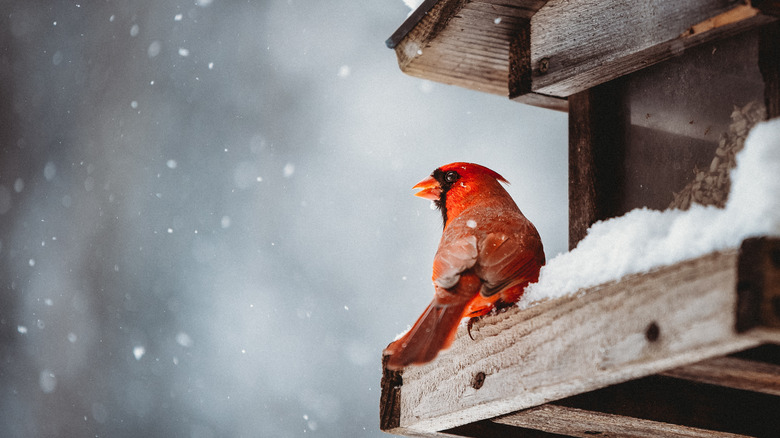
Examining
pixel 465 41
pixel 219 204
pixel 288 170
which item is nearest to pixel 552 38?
pixel 465 41

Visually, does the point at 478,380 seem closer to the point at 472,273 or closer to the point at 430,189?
the point at 472,273

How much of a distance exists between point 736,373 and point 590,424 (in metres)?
0.51

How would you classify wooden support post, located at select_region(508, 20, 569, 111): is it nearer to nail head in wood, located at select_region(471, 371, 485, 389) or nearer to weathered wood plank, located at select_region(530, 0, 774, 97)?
weathered wood plank, located at select_region(530, 0, 774, 97)

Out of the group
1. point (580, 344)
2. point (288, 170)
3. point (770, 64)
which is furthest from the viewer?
point (288, 170)

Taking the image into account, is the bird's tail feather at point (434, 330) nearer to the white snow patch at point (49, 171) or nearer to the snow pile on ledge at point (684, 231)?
the snow pile on ledge at point (684, 231)

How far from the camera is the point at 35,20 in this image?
6.62 metres

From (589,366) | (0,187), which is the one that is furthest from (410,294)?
(0,187)

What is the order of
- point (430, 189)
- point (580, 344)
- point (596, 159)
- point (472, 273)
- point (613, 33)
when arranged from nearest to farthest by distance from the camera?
1. point (580, 344)
2. point (472, 273)
3. point (613, 33)
4. point (596, 159)
5. point (430, 189)

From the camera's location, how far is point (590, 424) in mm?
1448

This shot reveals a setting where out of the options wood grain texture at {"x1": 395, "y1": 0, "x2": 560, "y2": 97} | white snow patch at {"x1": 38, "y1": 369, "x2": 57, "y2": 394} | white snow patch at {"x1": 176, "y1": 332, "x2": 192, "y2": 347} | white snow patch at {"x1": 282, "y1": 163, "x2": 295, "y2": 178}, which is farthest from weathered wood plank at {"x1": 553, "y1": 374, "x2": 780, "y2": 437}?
white snow patch at {"x1": 38, "y1": 369, "x2": 57, "y2": 394}

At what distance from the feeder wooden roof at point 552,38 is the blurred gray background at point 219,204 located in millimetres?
1763

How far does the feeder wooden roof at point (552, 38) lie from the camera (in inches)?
49.9

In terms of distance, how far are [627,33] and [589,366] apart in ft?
2.05

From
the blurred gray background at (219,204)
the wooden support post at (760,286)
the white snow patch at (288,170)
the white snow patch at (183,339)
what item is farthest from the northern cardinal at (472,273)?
the white snow patch at (183,339)
